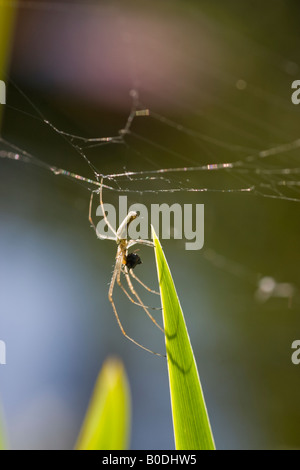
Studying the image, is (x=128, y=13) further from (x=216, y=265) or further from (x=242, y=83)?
(x=216, y=265)

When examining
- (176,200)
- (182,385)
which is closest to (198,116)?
(176,200)

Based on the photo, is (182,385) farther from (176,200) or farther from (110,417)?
(176,200)

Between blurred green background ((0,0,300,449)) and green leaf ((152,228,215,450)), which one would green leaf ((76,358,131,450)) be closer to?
green leaf ((152,228,215,450))

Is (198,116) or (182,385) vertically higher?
(198,116)

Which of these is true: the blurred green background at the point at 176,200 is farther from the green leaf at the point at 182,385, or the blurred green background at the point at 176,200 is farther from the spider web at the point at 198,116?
the green leaf at the point at 182,385

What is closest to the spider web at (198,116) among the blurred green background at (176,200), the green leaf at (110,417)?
the blurred green background at (176,200)
